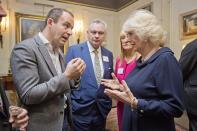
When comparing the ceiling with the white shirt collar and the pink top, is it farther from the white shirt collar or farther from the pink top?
the white shirt collar

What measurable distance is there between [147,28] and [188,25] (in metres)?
3.90

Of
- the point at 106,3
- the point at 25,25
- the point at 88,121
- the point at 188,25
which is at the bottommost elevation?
the point at 88,121

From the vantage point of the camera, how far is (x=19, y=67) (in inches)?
65.1

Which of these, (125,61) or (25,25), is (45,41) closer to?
(125,61)

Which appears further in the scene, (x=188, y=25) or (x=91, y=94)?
(x=188, y=25)

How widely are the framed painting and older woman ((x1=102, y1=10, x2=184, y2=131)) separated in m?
4.77

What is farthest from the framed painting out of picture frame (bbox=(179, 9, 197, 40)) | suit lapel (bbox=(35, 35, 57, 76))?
suit lapel (bbox=(35, 35, 57, 76))

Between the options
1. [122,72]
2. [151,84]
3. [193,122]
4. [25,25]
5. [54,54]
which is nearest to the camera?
[151,84]

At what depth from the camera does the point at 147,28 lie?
1729 millimetres

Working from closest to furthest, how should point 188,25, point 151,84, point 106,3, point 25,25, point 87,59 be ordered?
1. point 151,84
2. point 87,59
3. point 188,25
4. point 25,25
5. point 106,3

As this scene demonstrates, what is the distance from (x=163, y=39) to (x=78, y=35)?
16.8 feet

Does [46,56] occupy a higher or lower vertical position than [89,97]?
higher

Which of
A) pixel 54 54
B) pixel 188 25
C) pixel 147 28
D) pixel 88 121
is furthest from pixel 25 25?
pixel 147 28

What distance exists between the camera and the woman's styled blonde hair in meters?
1.73
